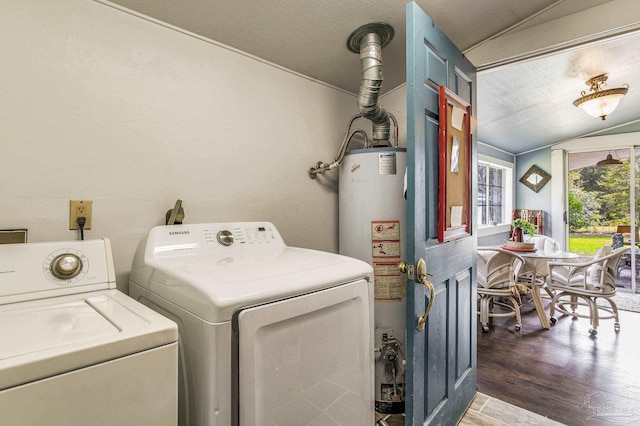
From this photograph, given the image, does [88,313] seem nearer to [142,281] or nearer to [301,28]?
[142,281]

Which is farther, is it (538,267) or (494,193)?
(494,193)

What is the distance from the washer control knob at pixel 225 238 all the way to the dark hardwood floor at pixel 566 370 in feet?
6.36

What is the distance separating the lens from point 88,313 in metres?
0.88

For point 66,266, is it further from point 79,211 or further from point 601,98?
point 601,98

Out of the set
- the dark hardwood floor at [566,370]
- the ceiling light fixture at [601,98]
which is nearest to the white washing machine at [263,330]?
the dark hardwood floor at [566,370]

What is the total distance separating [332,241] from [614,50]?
9.59 feet

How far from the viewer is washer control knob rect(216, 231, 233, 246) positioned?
144 cm

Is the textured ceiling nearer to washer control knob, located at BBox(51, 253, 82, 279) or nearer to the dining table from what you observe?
washer control knob, located at BBox(51, 253, 82, 279)

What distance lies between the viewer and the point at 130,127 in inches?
53.8

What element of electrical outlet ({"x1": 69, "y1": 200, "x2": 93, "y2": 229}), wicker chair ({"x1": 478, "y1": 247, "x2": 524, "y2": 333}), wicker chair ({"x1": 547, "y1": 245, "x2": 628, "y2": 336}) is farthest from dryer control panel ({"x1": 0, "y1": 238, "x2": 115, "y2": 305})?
wicker chair ({"x1": 547, "y1": 245, "x2": 628, "y2": 336})

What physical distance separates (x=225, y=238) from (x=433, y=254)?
0.95 metres

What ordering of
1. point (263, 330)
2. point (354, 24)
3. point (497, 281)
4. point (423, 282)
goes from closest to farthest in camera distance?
point (263, 330), point (423, 282), point (354, 24), point (497, 281)

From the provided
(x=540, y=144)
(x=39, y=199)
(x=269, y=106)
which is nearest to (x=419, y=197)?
(x=269, y=106)

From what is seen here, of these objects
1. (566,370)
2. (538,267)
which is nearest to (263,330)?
(566,370)
